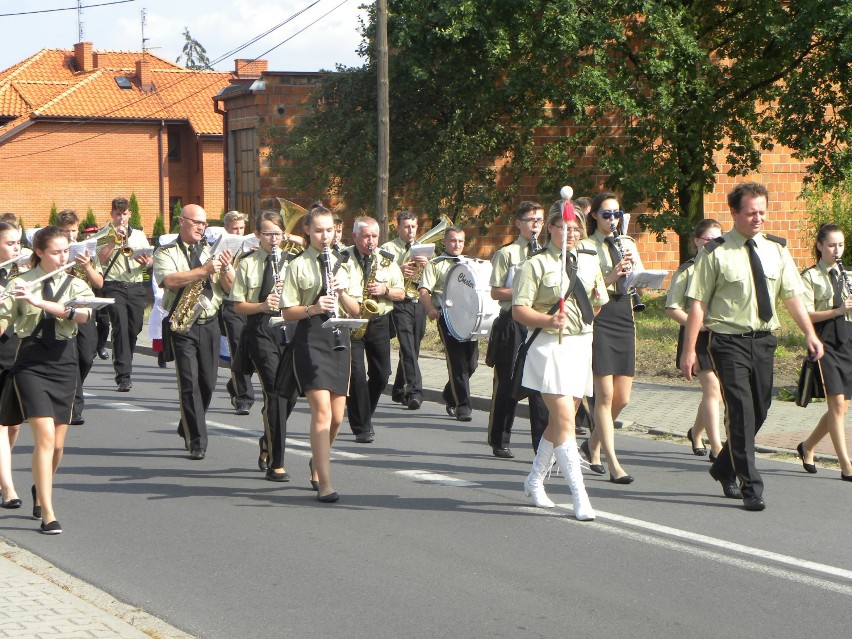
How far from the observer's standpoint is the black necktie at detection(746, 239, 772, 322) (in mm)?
7906

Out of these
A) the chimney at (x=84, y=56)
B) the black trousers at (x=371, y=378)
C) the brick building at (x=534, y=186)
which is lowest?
the black trousers at (x=371, y=378)

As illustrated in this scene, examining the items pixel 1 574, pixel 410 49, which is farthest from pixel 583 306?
pixel 410 49

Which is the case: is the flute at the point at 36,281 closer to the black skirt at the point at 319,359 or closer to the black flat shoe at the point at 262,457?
the black skirt at the point at 319,359

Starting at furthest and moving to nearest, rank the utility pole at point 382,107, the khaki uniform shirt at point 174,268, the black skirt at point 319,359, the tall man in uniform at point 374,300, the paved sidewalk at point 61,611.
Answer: the utility pole at point 382,107
the tall man in uniform at point 374,300
the khaki uniform shirt at point 174,268
the black skirt at point 319,359
the paved sidewalk at point 61,611

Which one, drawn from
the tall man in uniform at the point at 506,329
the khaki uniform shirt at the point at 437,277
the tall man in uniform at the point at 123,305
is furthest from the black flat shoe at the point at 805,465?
the tall man in uniform at the point at 123,305

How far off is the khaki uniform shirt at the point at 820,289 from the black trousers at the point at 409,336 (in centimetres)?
478

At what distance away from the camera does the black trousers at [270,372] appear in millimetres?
9234

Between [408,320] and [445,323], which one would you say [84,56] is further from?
[445,323]

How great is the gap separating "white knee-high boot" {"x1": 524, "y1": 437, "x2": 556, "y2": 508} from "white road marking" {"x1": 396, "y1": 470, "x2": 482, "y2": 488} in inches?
35.2

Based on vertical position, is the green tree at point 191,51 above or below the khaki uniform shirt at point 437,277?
above

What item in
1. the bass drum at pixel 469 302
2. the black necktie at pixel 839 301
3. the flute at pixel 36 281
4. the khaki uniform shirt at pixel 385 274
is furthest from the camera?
the bass drum at pixel 469 302

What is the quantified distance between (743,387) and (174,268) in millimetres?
4596

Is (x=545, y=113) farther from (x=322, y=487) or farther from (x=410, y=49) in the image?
(x=322, y=487)

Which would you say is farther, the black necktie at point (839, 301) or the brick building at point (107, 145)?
the brick building at point (107, 145)
